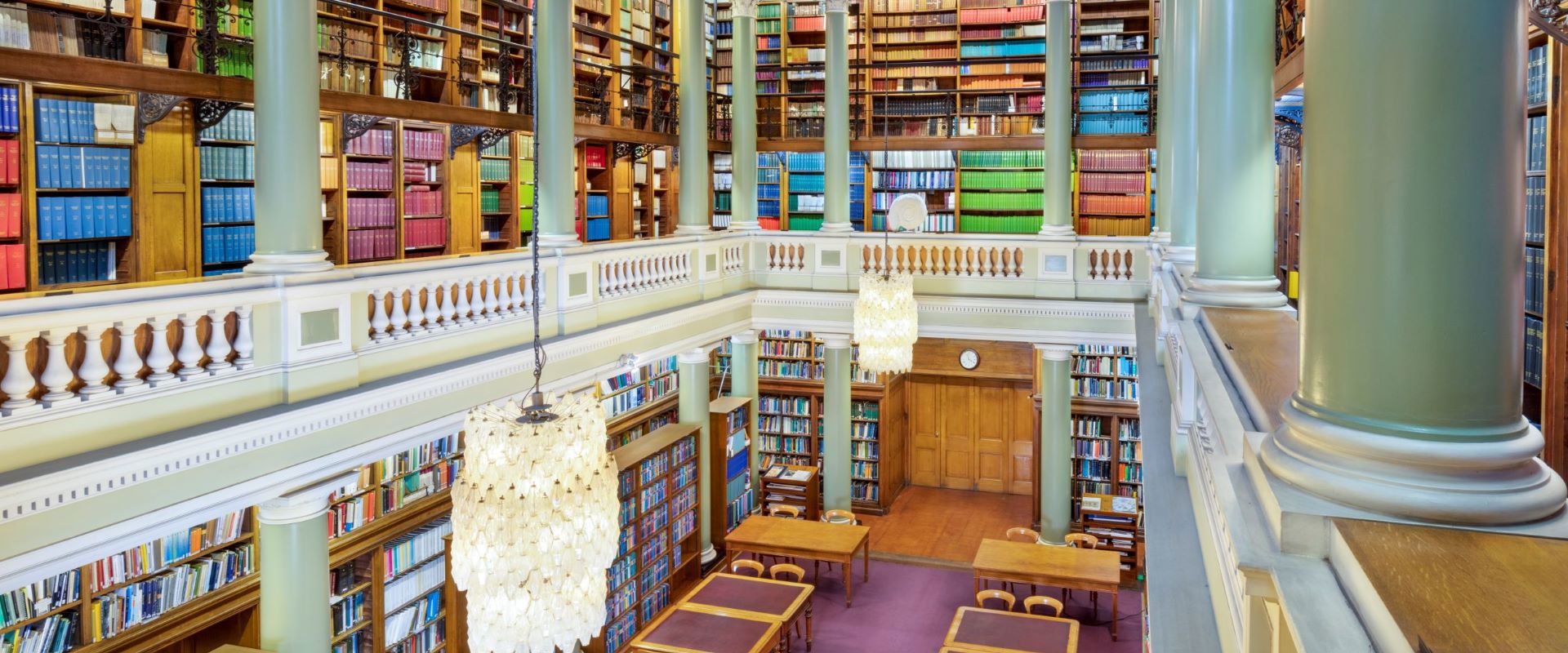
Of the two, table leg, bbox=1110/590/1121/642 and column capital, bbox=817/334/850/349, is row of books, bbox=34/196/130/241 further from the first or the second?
table leg, bbox=1110/590/1121/642

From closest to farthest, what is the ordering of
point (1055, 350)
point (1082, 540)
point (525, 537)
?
1. point (525, 537)
2. point (1082, 540)
3. point (1055, 350)

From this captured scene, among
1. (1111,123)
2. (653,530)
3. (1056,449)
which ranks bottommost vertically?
(653,530)

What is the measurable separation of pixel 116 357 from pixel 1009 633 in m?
5.50

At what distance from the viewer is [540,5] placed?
25.4 feet

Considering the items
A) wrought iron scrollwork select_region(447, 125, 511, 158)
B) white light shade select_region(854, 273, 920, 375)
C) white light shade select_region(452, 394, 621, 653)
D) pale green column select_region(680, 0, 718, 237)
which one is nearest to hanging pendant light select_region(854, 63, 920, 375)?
white light shade select_region(854, 273, 920, 375)

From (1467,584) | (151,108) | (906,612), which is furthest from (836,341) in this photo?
(1467,584)

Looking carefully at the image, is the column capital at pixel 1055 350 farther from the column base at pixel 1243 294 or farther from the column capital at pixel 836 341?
Answer: the column base at pixel 1243 294

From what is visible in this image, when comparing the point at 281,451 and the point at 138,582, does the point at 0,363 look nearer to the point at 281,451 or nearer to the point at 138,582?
the point at 281,451

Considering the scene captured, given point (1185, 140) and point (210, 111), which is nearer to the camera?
point (1185, 140)

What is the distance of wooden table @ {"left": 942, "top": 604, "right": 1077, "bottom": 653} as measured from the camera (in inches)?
285

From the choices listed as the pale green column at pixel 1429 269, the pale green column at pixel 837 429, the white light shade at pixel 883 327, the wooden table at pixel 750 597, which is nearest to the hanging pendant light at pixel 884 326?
the white light shade at pixel 883 327

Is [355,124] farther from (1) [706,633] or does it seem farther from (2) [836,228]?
(2) [836,228]

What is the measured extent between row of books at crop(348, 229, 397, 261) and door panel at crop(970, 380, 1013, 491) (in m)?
6.97

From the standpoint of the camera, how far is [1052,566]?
8852mm
